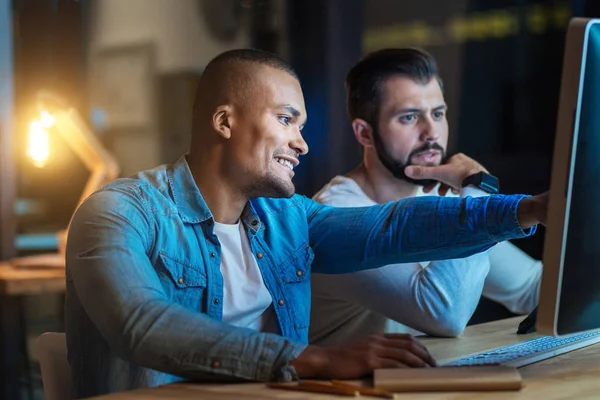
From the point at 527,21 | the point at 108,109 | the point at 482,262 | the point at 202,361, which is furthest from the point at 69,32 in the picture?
the point at 202,361

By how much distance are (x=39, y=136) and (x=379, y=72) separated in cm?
179

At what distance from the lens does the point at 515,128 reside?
11.0 feet

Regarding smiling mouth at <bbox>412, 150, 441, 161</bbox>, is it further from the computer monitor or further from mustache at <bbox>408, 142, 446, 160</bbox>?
the computer monitor

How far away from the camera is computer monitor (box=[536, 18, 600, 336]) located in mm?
1104

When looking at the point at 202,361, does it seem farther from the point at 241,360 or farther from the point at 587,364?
the point at 587,364

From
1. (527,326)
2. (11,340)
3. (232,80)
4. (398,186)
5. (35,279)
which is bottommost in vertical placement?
(11,340)

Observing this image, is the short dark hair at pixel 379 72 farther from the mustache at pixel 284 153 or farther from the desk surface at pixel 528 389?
the desk surface at pixel 528 389

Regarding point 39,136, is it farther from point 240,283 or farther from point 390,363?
point 390,363

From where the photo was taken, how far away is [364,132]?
2.20 m

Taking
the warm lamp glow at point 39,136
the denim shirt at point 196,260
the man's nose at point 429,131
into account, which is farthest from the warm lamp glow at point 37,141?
the denim shirt at point 196,260

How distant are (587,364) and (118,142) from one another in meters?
2.75

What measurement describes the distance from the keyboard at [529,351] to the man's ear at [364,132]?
696 mm

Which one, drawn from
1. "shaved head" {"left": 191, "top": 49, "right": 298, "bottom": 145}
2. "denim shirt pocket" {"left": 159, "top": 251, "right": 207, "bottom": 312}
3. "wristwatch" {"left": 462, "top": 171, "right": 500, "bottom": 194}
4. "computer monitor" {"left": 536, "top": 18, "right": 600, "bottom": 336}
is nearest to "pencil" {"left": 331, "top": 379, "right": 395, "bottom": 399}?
"computer monitor" {"left": 536, "top": 18, "right": 600, "bottom": 336}

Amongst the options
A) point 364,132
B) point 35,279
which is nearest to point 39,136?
point 35,279
